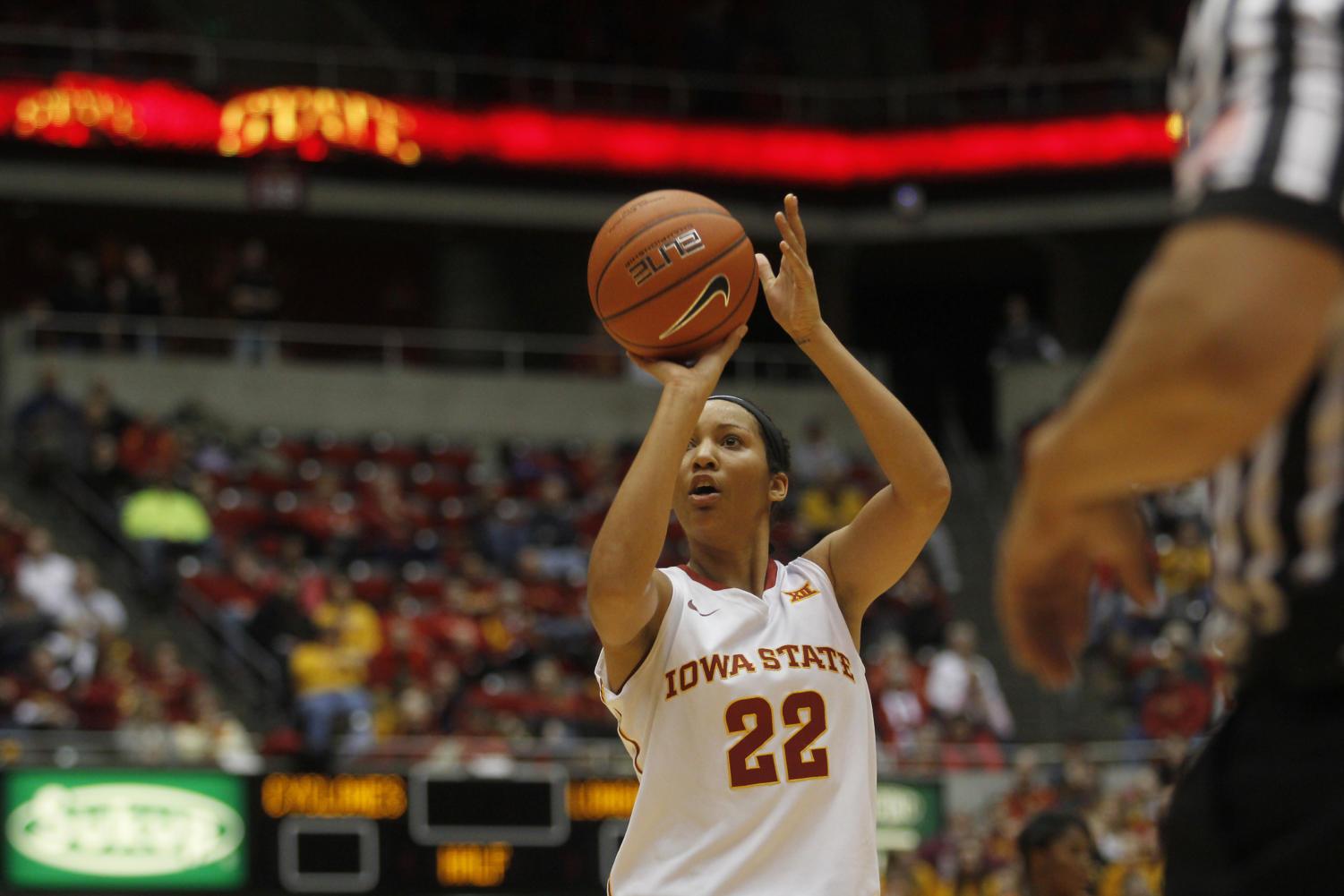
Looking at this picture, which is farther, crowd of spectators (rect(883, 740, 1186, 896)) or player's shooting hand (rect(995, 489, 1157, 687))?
crowd of spectators (rect(883, 740, 1186, 896))

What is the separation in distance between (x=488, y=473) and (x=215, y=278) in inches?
283

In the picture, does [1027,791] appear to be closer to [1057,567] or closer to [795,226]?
[795,226]

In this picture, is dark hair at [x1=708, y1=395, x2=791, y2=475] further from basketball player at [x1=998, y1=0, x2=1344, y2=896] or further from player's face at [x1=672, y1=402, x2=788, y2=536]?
basketball player at [x1=998, y1=0, x2=1344, y2=896]

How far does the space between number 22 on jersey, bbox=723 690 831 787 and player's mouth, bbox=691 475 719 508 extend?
45cm

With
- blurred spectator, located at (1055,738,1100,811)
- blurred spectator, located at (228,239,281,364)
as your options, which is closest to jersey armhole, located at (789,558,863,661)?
blurred spectator, located at (1055,738,1100,811)

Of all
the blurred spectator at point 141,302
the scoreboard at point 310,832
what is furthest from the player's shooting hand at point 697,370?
the blurred spectator at point 141,302

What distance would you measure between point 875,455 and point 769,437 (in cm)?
38

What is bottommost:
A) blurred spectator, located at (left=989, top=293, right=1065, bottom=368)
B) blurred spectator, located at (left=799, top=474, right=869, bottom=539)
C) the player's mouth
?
the player's mouth

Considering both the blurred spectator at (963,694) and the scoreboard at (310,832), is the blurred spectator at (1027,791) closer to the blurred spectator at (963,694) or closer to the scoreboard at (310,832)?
the blurred spectator at (963,694)

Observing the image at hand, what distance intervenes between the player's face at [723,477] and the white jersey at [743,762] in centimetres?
18

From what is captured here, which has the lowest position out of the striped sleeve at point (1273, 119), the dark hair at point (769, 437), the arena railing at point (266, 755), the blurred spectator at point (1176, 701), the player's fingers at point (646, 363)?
the striped sleeve at point (1273, 119)

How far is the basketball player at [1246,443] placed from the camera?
197 cm

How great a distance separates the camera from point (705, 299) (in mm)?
4141

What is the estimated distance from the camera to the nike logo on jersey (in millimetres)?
4078
